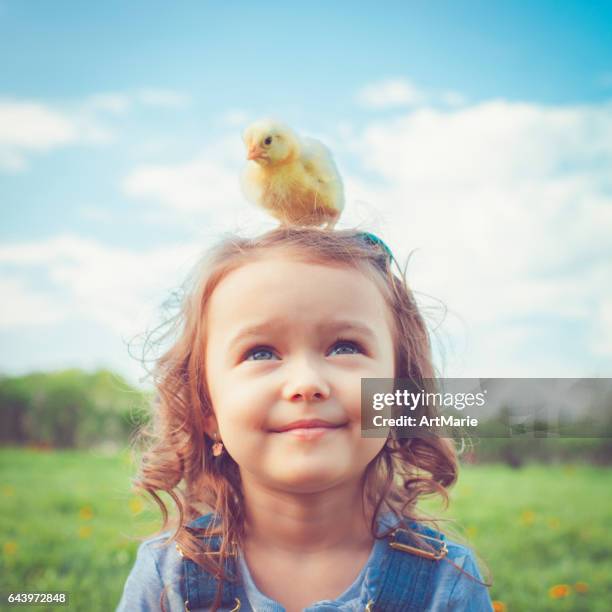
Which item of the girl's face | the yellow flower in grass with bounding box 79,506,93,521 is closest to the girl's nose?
the girl's face

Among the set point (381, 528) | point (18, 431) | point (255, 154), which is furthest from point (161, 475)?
point (18, 431)

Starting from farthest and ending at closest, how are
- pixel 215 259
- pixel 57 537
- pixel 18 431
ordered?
pixel 18 431 < pixel 57 537 < pixel 215 259

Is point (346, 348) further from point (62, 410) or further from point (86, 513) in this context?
point (62, 410)

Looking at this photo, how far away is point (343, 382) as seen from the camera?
1073 millimetres

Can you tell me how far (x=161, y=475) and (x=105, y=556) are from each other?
46.9 inches

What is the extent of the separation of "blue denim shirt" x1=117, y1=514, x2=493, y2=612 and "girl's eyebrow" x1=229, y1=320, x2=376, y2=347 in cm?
42

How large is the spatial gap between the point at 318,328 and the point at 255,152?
392mm

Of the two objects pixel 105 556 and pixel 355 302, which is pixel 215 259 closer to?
pixel 355 302

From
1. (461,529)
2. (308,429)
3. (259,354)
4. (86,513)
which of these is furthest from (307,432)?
(86,513)

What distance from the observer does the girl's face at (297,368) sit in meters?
1.05

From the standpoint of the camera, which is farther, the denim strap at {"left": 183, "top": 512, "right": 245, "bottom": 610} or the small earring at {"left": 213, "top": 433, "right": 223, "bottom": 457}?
the small earring at {"left": 213, "top": 433, "right": 223, "bottom": 457}

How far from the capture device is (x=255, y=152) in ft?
4.12

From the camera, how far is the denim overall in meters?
1.16
